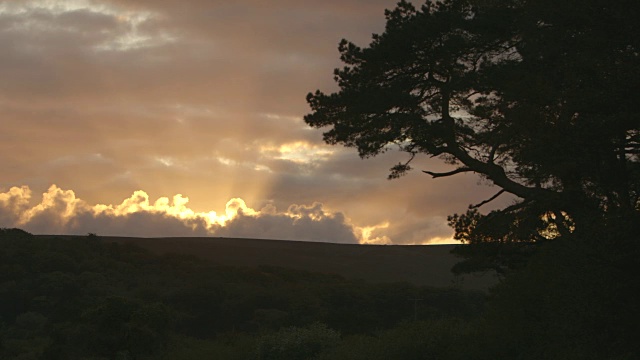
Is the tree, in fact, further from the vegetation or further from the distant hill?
the distant hill

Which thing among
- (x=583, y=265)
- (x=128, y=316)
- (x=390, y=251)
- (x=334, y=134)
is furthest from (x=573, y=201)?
A: (x=390, y=251)

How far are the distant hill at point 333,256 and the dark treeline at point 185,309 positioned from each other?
1034 centimetres

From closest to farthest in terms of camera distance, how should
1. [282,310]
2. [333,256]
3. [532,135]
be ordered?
[532,135], [282,310], [333,256]

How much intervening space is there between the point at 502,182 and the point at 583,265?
10.5 meters

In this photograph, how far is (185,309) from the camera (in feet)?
338

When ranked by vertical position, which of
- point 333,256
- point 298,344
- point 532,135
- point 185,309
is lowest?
point 298,344

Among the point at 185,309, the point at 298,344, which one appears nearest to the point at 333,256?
the point at 185,309

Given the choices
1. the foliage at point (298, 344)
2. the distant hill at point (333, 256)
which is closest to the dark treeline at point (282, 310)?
the foliage at point (298, 344)

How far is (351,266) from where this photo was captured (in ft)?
518

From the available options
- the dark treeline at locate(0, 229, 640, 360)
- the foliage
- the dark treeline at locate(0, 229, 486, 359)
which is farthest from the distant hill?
the foliage

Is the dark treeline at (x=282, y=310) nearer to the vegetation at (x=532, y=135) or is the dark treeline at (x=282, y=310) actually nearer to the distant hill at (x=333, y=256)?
the vegetation at (x=532, y=135)

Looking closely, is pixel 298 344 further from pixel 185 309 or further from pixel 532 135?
pixel 185 309

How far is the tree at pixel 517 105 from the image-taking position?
2391 cm

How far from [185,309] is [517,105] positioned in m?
78.6
